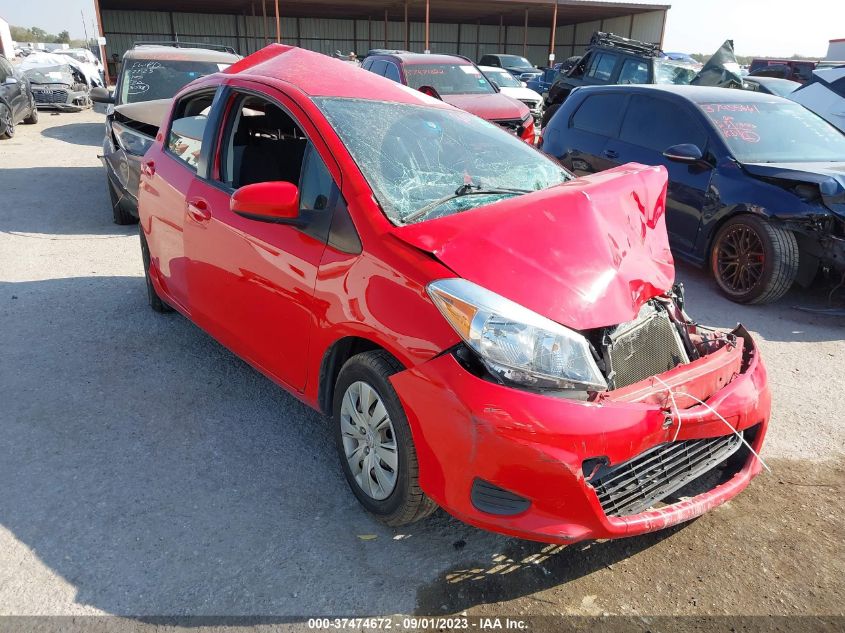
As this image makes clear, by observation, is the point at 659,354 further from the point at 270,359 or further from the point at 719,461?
the point at 270,359

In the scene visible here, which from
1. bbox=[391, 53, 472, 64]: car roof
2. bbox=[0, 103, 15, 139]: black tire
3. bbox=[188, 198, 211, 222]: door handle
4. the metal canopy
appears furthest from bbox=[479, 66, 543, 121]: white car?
the metal canopy

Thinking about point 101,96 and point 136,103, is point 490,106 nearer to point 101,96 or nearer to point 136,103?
point 136,103

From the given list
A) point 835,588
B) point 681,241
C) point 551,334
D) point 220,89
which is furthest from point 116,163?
point 835,588

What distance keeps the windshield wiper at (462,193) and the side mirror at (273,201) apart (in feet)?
1.67

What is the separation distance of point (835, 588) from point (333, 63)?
11.0 feet

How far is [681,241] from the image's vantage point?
6.00m

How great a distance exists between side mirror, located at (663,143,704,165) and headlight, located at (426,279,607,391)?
400 centimetres

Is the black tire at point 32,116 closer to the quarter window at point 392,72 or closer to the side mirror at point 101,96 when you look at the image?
the side mirror at point 101,96

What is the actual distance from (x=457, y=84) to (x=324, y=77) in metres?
8.31

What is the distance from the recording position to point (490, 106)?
411 inches

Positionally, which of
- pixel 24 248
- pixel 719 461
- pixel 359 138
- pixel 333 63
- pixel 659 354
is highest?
pixel 333 63

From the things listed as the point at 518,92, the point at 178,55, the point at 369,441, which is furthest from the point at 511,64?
the point at 369,441

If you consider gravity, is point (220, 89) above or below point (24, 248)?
above

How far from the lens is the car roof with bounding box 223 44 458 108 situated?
10.9 feet
